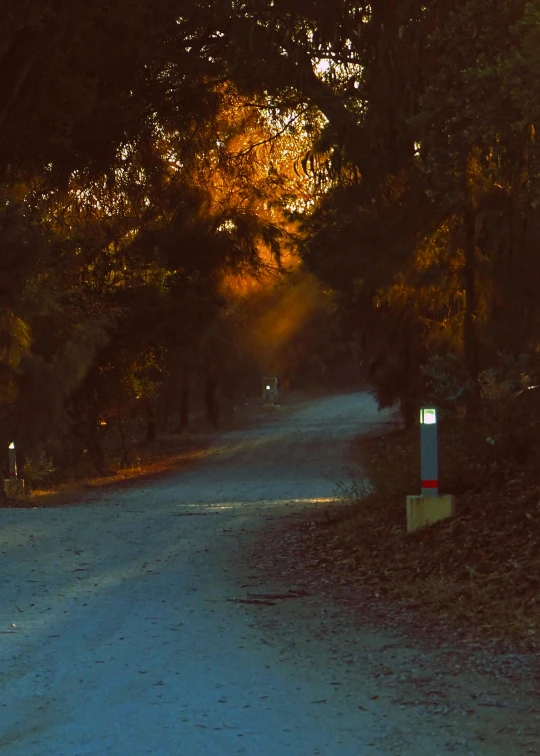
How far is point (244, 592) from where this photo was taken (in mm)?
9562

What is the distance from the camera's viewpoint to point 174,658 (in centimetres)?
701

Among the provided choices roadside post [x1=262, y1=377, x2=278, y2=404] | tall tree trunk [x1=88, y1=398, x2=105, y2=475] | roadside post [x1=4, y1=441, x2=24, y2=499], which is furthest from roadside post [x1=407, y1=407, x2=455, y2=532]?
roadside post [x1=262, y1=377, x2=278, y2=404]

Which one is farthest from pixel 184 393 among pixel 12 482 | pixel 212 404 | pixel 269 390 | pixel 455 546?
pixel 455 546

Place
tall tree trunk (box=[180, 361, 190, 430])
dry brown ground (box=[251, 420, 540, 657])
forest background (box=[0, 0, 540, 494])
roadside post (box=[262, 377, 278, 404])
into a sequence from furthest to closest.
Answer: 1. roadside post (box=[262, 377, 278, 404])
2. tall tree trunk (box=[180, 361, 190, 430])
3. forest background (box=[0, 0, 540, 494])
4. dry brown ground (box=[251, 420, 540, 657])

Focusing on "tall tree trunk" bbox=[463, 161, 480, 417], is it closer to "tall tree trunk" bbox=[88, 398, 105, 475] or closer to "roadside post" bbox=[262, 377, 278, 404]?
"tall tree trunk" bbox=[88, 398, 105, 475]

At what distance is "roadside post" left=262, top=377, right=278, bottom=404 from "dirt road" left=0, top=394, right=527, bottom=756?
2657 inches

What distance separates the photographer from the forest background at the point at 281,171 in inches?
441

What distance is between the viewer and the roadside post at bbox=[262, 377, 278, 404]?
81.9 meters

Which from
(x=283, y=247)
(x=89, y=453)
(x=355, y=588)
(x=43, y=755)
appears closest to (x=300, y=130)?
(x=283, y=247)

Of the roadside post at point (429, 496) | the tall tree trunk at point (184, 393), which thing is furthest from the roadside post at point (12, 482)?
the tall tree trunk at point (184, 393)

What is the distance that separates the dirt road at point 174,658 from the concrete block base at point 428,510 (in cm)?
159

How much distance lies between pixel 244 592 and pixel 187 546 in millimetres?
3080

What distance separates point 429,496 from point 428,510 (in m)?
0.13

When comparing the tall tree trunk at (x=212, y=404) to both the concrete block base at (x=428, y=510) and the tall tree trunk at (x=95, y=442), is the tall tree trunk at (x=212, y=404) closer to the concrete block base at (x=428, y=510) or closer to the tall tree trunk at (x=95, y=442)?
the tall tree trunk at (x=95, y=442)
